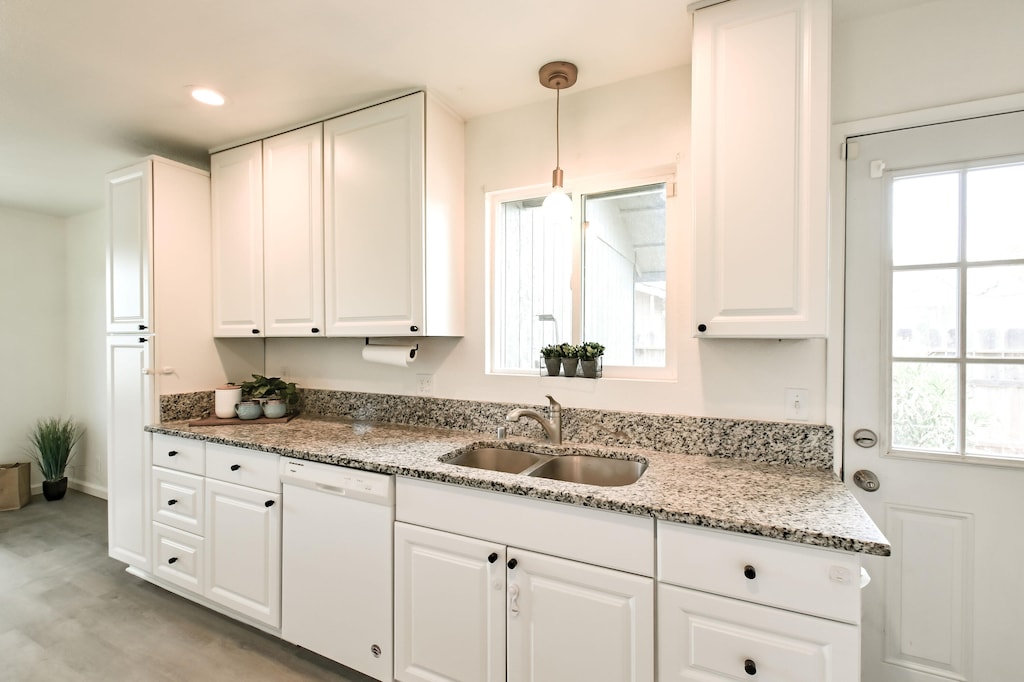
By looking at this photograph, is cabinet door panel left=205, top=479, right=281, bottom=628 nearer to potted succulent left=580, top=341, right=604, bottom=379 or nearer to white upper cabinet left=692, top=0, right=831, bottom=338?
potted succulent left=580, top=341, right=604, bottom=379

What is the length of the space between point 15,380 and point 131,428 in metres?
2.41

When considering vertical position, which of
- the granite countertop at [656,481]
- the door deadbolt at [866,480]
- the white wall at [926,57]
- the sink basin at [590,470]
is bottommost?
the sink basin at [590,470]

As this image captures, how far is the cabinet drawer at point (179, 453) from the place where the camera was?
2.22 m

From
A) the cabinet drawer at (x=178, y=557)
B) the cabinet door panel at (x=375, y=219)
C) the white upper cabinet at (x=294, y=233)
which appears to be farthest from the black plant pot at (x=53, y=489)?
the cabinet door panel at (x=375, y=219)

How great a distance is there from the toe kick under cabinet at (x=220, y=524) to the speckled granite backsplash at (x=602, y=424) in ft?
1.24

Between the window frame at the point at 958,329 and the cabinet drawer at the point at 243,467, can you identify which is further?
the cabinet drawer at the point at 243,467

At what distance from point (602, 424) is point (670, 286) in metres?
0.64

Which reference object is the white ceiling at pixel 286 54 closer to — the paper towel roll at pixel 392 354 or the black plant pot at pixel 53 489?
the paper towel roll at pixel 392 354

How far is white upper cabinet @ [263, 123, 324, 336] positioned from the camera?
91.3 inches

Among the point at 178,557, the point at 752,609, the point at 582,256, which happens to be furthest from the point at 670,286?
the point at 178,557

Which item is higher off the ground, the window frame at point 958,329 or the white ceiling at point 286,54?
the white ceiling at point 286,54

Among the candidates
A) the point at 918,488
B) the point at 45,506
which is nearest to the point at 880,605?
the point at 918,488

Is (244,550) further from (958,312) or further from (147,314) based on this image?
(958,312)

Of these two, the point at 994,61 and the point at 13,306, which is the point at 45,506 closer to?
the point at 13,306
